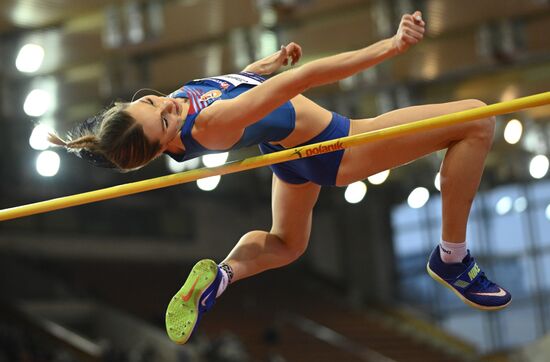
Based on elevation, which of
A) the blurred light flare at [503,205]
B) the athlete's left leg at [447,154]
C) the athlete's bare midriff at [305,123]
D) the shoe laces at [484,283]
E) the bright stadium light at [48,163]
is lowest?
the blurred light flare at [503,205]

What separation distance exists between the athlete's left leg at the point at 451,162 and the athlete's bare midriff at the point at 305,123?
5.7 inches

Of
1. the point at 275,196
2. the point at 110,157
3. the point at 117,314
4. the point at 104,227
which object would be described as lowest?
the point at 117,314

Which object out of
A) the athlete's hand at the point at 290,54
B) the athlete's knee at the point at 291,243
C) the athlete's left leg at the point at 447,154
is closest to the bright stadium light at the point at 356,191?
the athlete's knee at the point at 291,243

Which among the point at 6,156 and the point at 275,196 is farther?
the point at 6,156

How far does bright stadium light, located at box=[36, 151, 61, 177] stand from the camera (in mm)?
12828

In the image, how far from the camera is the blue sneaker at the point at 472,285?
3986 millimetres

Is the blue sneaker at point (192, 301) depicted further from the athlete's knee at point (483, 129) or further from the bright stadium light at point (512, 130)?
the bright stadium light at point (512, 130)

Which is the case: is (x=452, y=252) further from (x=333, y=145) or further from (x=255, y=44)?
(x=255, y=44)

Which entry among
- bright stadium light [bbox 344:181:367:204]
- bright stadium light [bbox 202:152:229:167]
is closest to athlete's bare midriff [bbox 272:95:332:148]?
bright stadium light [bbox 202:152:229:167]

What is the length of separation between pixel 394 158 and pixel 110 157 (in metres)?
1.12

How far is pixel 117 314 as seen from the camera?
15.5 m

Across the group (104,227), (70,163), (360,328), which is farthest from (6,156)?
(360,328)

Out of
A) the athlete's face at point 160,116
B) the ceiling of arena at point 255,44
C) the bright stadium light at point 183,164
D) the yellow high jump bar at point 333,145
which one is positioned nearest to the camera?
the yellow high jump bar at point 333,145

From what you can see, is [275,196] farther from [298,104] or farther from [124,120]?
[124,120]
